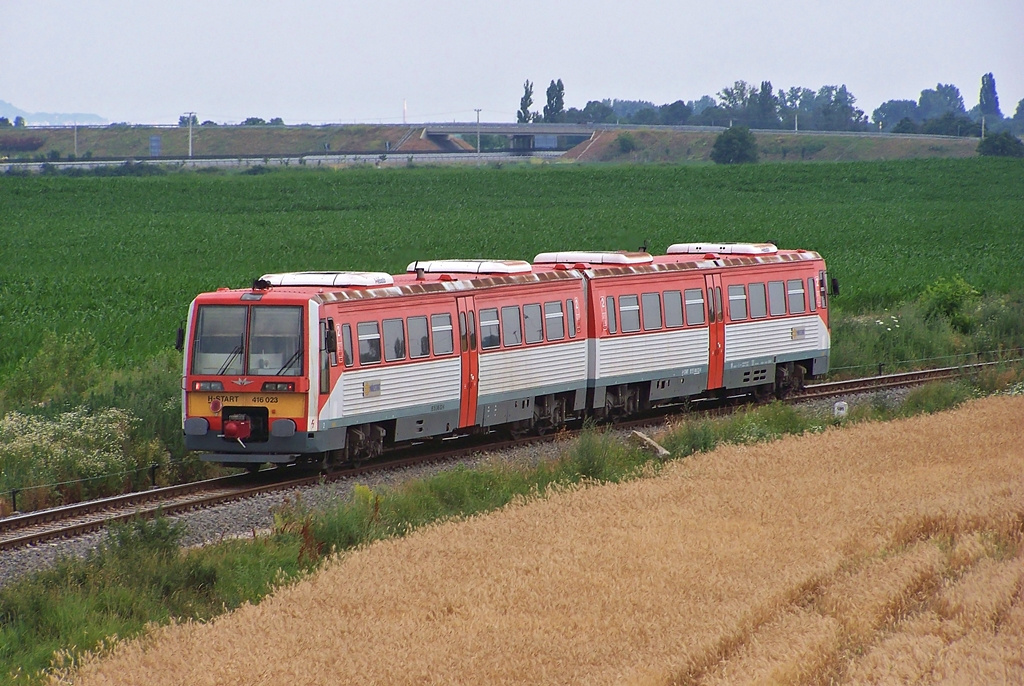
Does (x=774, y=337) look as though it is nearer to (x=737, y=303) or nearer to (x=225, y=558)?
(x=737, y=303)

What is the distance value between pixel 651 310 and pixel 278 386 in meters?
8.24

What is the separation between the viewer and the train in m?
17.5

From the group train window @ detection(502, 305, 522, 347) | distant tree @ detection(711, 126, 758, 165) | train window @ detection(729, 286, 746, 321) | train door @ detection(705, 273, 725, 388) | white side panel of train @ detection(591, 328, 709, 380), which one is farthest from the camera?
distant tree @ detection(711, 126, 758, 165)

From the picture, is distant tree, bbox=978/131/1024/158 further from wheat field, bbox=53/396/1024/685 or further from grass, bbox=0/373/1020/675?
wheat field, bbox=53/396/1024/685

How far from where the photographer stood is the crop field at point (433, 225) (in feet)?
129

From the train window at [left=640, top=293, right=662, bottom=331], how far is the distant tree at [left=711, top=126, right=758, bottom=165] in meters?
107

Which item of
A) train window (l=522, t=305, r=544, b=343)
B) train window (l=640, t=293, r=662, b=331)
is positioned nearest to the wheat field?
train window (l=522, t=305, r=544, b=343)

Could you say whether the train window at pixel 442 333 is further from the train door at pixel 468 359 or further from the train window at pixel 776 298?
the train window at pixel 776 298

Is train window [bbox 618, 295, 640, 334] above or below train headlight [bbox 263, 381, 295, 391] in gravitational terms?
above

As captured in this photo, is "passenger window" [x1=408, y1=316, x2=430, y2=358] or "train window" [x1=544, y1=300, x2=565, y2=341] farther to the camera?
"train window" [x1=544, y1=300, x2=565, y2=341]

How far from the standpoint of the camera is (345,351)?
58.6ft

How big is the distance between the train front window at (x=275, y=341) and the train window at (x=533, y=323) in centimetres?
482

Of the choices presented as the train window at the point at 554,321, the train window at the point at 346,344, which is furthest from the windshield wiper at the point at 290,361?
the train window at the point at 554,321

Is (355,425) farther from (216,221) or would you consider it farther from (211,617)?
(216,221)
